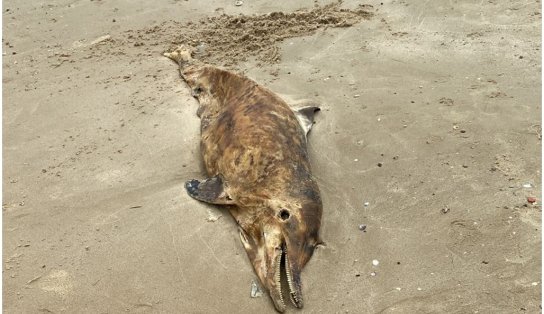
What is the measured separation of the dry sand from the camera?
12.7 feet

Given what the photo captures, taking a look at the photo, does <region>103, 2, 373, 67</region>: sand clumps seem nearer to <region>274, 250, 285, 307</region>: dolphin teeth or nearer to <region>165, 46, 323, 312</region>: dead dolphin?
<region>165, 46, 323, 312</region>: dead dolphin

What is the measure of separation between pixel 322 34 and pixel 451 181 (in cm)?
328

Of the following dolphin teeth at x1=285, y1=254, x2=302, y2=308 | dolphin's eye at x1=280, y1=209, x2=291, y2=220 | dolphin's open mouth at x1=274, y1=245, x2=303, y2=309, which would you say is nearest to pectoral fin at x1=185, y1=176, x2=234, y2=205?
dolphin's eye at x1=280, y1=209, x2=291, y2=220

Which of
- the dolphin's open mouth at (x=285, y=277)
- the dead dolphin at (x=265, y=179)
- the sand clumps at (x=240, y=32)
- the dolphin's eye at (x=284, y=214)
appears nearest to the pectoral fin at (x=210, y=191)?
the dead dolphin at (x=265, y=179)

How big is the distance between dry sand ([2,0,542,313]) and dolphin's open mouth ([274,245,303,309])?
107mm

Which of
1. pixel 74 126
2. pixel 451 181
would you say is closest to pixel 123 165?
pixel 74 126

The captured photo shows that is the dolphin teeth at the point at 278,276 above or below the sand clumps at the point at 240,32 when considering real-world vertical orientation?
below

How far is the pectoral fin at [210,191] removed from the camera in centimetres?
456

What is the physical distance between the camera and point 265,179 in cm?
445

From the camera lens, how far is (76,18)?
8.16 meters

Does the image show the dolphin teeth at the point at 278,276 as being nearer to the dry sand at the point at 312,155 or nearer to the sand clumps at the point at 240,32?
the dry sand at the point at 312,155

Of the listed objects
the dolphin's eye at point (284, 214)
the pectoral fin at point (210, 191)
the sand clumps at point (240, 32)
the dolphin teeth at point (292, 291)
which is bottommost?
the dolphin teeth at point (292, 291)

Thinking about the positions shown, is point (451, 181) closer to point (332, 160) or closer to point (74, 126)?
point (332, 160)

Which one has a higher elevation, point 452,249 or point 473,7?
point 473,7
